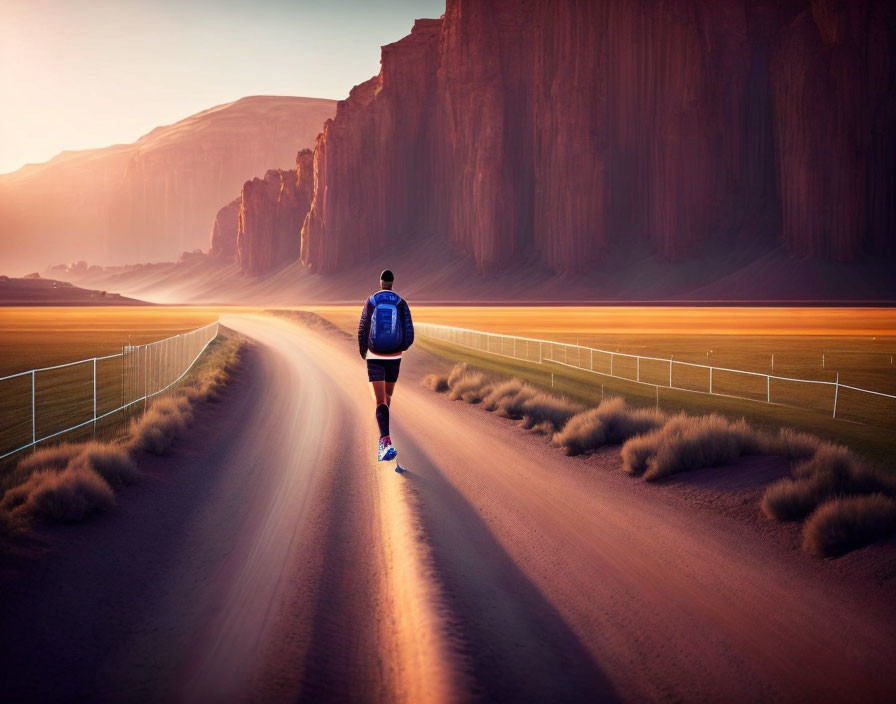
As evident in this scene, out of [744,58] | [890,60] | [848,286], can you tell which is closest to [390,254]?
[744,58]

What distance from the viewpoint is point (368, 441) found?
49.1 feet

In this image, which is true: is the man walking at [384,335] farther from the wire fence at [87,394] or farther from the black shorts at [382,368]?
the wire fence at [87,394]

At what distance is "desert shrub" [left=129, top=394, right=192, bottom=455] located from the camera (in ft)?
46.6

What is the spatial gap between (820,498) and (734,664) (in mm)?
4346

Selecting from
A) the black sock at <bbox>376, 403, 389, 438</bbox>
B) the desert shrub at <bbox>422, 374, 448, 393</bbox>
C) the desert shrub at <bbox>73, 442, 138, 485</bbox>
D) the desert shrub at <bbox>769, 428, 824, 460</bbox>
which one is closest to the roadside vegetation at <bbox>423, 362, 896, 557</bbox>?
the desert shrub at <bbox>769, 428, 824, 460</bbox>

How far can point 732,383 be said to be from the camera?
29.7m

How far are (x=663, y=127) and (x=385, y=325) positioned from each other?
455 ft

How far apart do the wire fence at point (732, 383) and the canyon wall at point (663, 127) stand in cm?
9788

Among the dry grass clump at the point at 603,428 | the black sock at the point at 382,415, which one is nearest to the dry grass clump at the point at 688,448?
the dry grass clump at the point at 603,428

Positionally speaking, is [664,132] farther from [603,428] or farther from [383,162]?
[603,428]

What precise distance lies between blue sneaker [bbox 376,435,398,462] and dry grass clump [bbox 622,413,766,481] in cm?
403

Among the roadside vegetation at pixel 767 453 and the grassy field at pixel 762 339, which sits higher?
the grassy field at pixel 762 339

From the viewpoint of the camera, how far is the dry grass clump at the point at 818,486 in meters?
9.00

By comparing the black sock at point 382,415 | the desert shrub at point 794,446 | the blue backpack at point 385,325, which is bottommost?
the desert shrub at point 794,446
